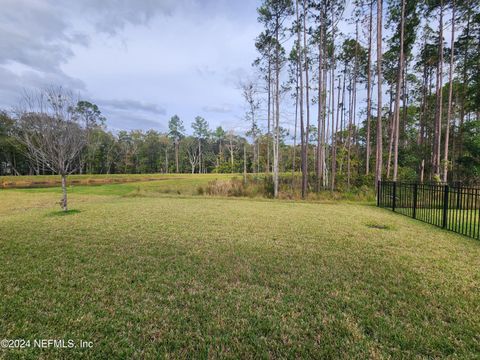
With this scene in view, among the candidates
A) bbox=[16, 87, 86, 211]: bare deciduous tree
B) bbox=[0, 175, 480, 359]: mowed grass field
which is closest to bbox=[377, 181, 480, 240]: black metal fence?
bbox=[0, 175, 480, 359]: mowed grass field

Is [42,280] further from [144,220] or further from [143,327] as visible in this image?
[144,220]

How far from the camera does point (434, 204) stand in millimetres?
6324

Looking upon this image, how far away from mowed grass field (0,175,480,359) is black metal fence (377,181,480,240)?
1160 millimetres

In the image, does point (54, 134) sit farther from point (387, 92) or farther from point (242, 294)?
point (387, 92)

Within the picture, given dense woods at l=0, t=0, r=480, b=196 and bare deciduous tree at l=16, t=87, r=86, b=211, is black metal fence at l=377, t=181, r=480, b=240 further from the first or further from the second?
bare deciduous tree at l=16, t=87, r=86, b=211

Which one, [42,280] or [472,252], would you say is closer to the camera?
[42,280]

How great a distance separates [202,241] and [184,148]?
5101cm

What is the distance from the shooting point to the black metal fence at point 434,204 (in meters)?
5.40

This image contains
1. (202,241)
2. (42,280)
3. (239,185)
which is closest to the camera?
(42,280)

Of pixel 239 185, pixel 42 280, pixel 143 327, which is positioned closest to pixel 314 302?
pixel 143 327

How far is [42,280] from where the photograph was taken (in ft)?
8.96

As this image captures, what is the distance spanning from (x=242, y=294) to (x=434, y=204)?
7.06 m

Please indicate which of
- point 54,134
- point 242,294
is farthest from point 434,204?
point 54,134

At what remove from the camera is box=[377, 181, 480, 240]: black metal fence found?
213 inches
